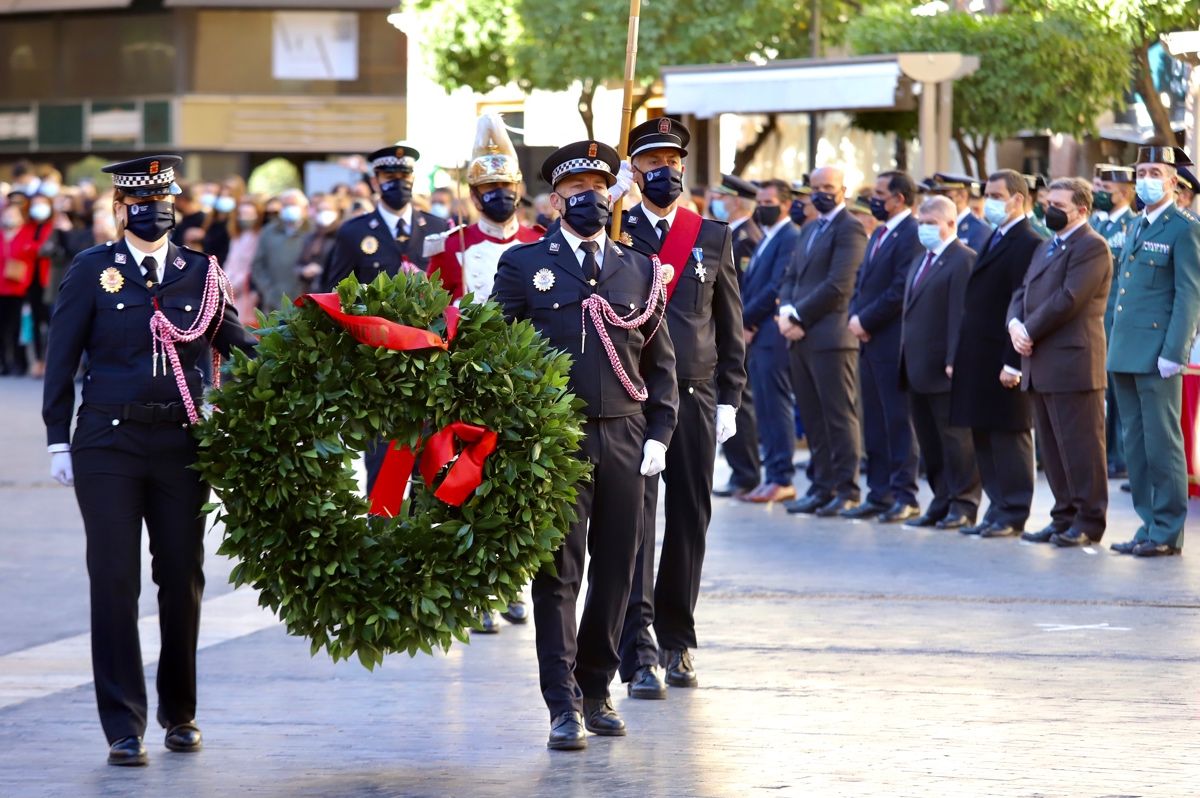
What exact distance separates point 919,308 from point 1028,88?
8.62m

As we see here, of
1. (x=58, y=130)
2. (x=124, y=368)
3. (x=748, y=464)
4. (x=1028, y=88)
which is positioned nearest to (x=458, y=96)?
(x=58, y=130)

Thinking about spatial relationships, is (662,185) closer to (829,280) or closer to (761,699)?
(761,699)

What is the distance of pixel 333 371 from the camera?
7.09 m

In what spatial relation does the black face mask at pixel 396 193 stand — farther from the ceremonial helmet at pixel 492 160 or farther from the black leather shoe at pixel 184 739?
the black leather shoe at pixel 184 739

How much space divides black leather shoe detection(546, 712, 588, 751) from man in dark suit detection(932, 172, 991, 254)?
24.8 ft

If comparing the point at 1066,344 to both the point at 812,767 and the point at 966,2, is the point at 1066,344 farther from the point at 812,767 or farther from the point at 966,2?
the point at 966,2

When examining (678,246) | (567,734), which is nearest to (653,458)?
(567,734)

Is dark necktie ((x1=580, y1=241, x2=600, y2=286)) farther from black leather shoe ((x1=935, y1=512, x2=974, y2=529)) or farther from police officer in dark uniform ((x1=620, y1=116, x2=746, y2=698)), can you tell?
black leather shoe ((x1=935, y1=512, x2=974, y2=529))

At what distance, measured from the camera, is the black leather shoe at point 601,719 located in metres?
7.65

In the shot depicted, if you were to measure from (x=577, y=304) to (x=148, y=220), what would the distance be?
1561mm

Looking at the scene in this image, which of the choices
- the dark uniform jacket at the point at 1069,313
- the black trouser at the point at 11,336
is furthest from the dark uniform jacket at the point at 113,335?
the black trouser at the point at 11,336

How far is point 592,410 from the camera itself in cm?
753

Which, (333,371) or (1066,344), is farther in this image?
(1066,344)

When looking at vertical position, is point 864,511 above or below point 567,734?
below
